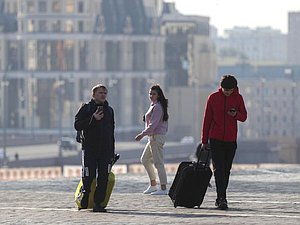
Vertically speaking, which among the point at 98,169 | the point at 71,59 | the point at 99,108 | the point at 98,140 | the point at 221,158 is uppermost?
the point at 99,108

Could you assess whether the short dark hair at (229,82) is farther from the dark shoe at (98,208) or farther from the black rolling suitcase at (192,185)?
the dark shoe at (98,208)

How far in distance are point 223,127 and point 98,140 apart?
4.69 ft

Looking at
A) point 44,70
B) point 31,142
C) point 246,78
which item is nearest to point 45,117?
point 44,70

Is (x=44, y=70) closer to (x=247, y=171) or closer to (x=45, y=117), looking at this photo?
(x=45, y=117)

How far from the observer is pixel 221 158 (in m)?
22.1

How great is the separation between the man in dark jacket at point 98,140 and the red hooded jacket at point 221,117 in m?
1.10

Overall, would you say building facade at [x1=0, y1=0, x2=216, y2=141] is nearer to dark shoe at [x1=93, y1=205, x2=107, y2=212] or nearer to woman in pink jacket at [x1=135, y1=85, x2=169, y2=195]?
woman in pink jacket at [x1=135, y1=85, x2=169, y2=195]

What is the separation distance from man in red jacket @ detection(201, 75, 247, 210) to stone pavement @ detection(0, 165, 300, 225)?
1.35ft

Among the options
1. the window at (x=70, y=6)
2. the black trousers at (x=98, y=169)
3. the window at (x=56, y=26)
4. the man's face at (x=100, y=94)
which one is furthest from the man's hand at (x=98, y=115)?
the window at (x=70, y=6)

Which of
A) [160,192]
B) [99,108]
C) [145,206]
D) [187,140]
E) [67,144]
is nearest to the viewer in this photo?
[99,108]

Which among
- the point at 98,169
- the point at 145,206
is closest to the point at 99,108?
the point at 98,169

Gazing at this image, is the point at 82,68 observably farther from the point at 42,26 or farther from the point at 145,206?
the point at 145,206

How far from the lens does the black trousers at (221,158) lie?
2205 cm

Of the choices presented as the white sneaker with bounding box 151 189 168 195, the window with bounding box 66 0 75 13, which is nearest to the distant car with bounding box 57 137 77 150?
the window with bounding box 66 0 75 13
